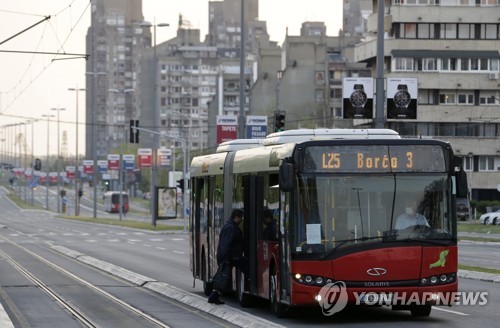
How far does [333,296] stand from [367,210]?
1.22 meters

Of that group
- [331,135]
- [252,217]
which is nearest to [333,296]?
[331,135]

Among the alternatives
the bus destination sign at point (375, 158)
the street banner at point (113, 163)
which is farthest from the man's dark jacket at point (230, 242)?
the street banner at point (113, 163)

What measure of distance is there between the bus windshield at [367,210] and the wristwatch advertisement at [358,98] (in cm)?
1647

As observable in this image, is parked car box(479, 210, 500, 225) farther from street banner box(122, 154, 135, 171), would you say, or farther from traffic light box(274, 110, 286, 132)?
street banner box(122, 154, 135, 171)

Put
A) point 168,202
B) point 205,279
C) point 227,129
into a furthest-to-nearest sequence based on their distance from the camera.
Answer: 1. point 168,202
2. point 227,129
3. point 205,279

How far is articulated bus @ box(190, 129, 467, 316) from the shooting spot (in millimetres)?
18188

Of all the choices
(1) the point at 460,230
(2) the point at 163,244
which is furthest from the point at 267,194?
(1) the point at 460,230

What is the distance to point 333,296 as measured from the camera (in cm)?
1831

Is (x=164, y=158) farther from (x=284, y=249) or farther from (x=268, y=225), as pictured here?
(x=284, y=249)

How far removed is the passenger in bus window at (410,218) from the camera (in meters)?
18.4

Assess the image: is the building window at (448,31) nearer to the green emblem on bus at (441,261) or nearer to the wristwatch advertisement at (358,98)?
the wristwatch advertisement at (358,98)

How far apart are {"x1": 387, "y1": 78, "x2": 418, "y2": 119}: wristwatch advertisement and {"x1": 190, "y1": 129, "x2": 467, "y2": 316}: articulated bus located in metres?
15.8

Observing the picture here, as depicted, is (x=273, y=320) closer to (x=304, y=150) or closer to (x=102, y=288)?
(x=304, y=150)

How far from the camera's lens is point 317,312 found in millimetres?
20625
